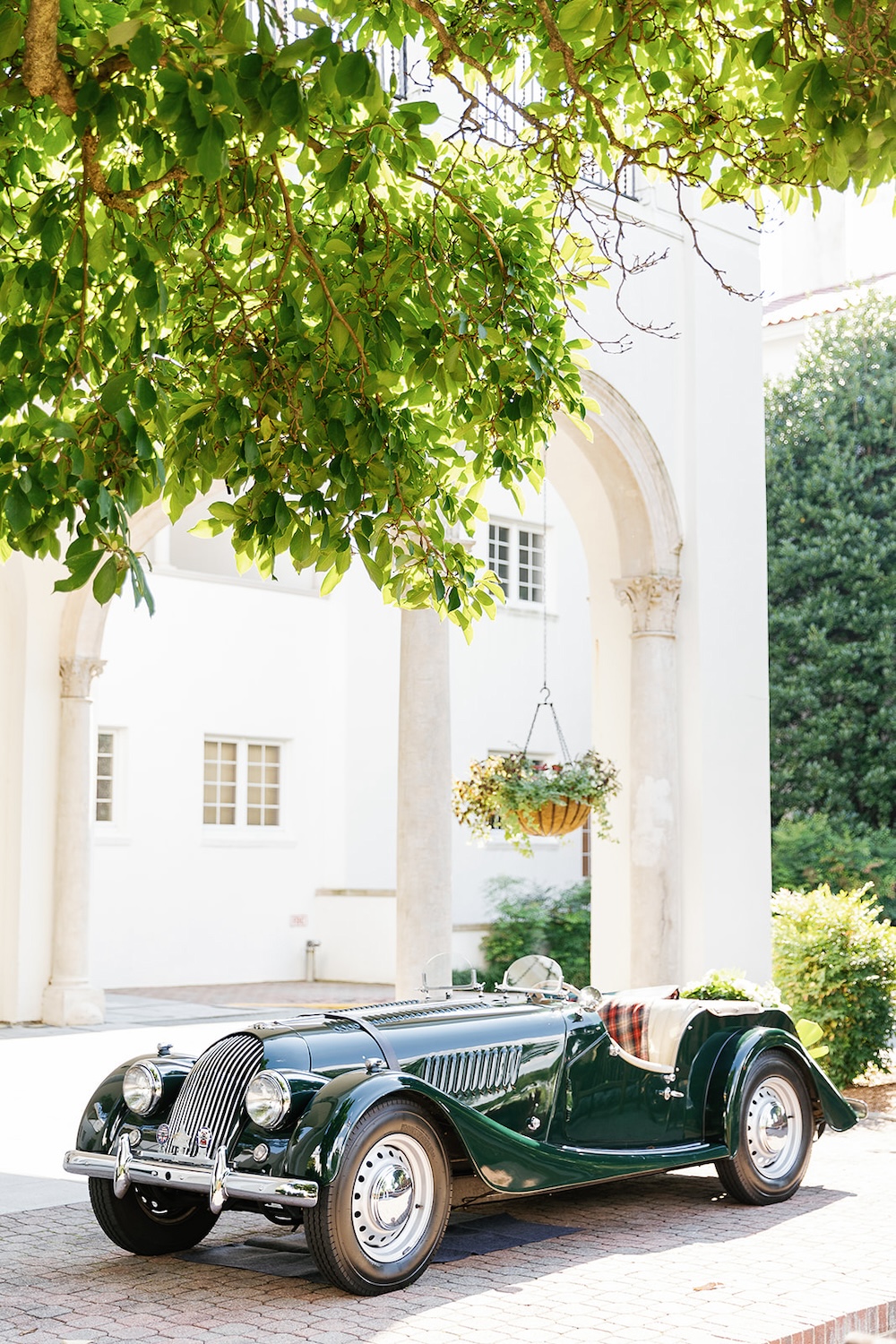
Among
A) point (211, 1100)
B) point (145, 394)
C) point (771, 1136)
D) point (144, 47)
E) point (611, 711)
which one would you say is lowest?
point (771, 1136)

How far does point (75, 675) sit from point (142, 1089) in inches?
353

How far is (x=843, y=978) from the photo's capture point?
11.3m

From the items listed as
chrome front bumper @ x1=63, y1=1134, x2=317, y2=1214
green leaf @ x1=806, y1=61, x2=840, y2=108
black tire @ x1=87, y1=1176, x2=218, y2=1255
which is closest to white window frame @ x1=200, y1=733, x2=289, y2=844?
black tire @ x1=87, y1=1176, x2=218, y2=1255

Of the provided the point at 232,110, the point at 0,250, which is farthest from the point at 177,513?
the point at 232,110

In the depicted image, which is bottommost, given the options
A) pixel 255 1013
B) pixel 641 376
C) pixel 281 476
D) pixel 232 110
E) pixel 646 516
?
pixel 255 1013

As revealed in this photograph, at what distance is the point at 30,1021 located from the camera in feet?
46.9

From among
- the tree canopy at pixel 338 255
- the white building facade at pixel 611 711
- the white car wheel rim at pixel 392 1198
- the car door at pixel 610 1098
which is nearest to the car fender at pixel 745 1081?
the car door at pixel 610 1098

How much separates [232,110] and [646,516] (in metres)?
9.23

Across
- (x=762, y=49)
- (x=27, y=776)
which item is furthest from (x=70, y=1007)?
(x=762, y=49)

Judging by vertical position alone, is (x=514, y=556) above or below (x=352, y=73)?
above

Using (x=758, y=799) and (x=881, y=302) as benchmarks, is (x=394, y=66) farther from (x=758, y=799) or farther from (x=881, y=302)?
(x=881, y=302)

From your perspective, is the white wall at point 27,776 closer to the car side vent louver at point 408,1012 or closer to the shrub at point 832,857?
the car side vent louver at point 408,1012

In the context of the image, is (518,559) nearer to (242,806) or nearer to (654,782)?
(242,806)

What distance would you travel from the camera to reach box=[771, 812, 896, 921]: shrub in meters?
21.8
